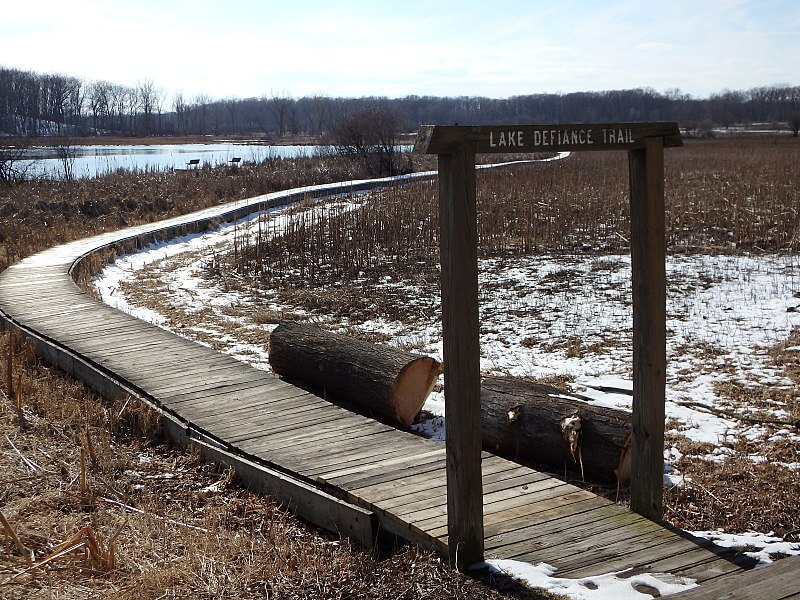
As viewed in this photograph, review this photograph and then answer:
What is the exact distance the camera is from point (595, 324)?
8.58m

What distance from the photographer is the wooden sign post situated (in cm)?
340

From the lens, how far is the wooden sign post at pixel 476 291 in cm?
340

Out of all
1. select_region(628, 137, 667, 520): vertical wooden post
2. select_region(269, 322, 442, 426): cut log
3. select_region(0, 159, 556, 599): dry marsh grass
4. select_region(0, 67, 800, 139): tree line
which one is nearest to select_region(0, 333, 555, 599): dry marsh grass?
select_region(0, 159, 556, 599): dry marsh grass

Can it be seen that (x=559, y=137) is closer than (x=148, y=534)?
Yes

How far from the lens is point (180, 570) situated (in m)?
3.68

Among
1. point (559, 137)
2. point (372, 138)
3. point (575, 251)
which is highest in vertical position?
point (372, 138)

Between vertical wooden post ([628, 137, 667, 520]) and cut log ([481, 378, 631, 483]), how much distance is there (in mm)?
735

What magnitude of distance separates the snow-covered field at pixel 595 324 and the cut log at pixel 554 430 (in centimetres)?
37

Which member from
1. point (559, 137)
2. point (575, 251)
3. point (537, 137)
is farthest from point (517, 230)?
point (537, 137)

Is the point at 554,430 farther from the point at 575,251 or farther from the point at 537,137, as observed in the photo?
the point at 575,251

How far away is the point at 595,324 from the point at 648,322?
15.1 ft

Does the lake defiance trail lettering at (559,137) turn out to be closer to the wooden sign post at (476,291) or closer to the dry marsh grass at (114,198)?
the wooden sign post at (476,291)

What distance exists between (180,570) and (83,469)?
121 centimetres

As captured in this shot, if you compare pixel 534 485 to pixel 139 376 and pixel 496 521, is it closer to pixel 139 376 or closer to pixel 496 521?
pixel 496 521
